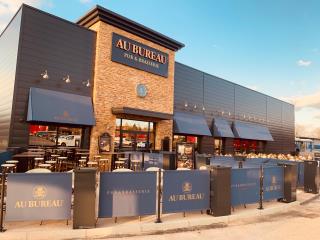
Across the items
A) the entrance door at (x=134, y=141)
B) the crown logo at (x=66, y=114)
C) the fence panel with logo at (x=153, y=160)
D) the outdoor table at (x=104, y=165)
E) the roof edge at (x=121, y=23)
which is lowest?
the outdoor table at (x=104, y=165)

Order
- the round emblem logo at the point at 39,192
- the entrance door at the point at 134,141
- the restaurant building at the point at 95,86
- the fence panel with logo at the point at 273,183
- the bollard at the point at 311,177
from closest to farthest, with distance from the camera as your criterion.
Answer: the round emblem logo at the point at 39,192, the fence panel with logo at the point at 273,183, the bollard at the point at 311,177, the restaurant building at the point at 95,86, the entrance door at the point at 134,141

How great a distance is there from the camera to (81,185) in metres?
5.69

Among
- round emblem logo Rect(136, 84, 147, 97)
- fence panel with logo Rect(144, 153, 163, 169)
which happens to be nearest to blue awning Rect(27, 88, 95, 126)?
round emblem logo Rect(136, 84, 147, 97)

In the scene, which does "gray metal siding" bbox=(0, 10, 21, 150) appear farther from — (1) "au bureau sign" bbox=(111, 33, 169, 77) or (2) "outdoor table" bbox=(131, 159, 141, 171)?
(2) "outdoor table" bbox=(131, 159, 141, 171)

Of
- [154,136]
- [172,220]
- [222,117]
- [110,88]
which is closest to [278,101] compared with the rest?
[222,117]

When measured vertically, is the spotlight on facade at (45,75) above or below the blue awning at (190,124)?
above

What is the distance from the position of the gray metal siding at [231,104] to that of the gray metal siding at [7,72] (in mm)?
12522

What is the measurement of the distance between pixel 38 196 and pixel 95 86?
11.8 meters

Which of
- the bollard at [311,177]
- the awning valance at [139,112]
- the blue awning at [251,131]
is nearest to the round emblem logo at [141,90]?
the awning valance at [139,112]

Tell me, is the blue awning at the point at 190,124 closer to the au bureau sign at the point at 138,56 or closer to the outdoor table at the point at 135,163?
the au bureau sign at the point at 138,56

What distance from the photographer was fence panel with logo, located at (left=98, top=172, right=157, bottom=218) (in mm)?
5945

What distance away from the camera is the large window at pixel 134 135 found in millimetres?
18328

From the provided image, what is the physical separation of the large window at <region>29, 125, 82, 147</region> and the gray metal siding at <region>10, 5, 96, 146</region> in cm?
70

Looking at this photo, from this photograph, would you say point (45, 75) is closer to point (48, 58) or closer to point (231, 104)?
point (48, 58)
